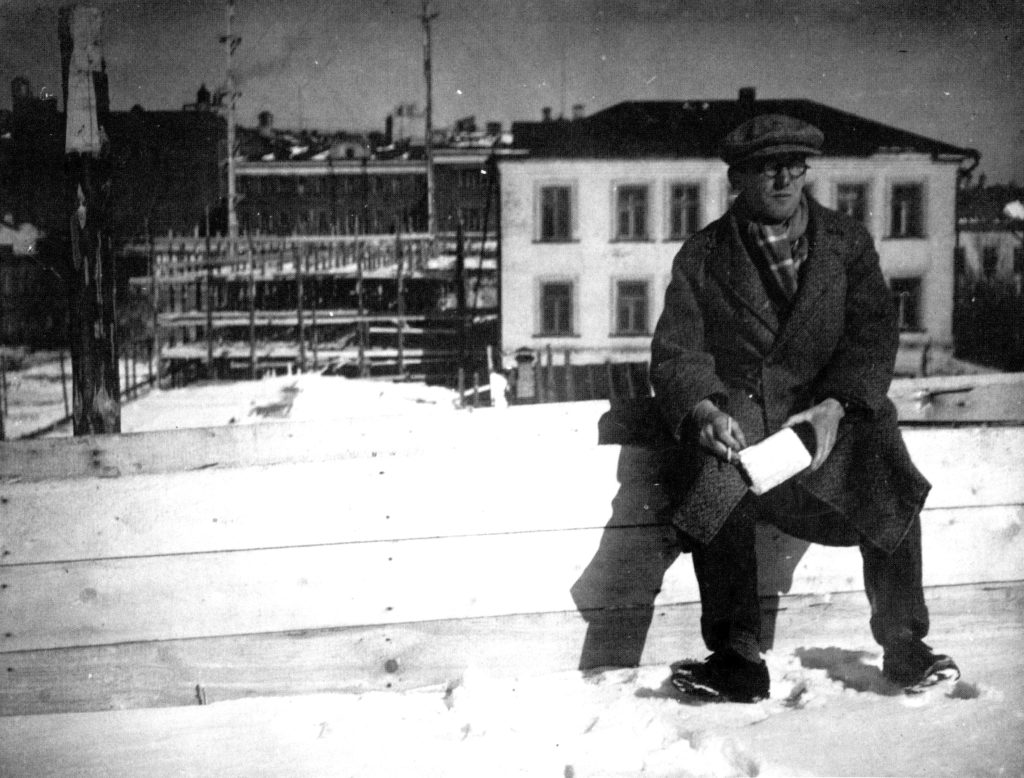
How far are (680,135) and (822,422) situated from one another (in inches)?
1010

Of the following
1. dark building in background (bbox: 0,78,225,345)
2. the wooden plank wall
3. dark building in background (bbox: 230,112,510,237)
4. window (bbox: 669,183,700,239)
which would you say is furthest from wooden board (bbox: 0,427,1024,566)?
dark building in background (bbox: 230,112,510,237)

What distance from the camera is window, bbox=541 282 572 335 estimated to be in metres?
28.0

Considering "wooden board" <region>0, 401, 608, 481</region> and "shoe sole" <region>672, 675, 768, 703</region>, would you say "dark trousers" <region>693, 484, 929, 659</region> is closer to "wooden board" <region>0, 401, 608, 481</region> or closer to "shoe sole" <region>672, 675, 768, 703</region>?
"shoe sole" <region>672, 675, 768, 703</region>

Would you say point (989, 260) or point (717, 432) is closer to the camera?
point (717, 432)

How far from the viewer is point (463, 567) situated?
2814 mm

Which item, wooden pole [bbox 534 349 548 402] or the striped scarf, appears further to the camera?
wooden pole [bbox 534 349 548 402]

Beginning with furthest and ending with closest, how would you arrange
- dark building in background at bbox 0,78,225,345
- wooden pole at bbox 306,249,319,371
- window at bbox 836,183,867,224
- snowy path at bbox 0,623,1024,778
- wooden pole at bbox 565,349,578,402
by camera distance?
dark building in background at bbox 0,78,225,345, wooden pole at bbox 306,249,319,371, window at bbox 836,183,867,224, wooden pole at bbox 565,349,578,402, snowy path at bbox 0,623,1024,778

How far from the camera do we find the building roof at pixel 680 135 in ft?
87.7

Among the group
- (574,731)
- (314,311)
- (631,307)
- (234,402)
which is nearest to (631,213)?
(631,307)

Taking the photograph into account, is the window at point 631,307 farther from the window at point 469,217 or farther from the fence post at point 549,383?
the window at point 469,217

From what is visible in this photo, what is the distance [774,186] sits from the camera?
8.93 ft

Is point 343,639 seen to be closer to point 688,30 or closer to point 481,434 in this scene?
point 481,434

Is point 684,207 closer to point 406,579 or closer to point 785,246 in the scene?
point 785,246

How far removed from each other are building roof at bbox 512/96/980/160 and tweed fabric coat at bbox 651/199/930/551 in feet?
80.0
